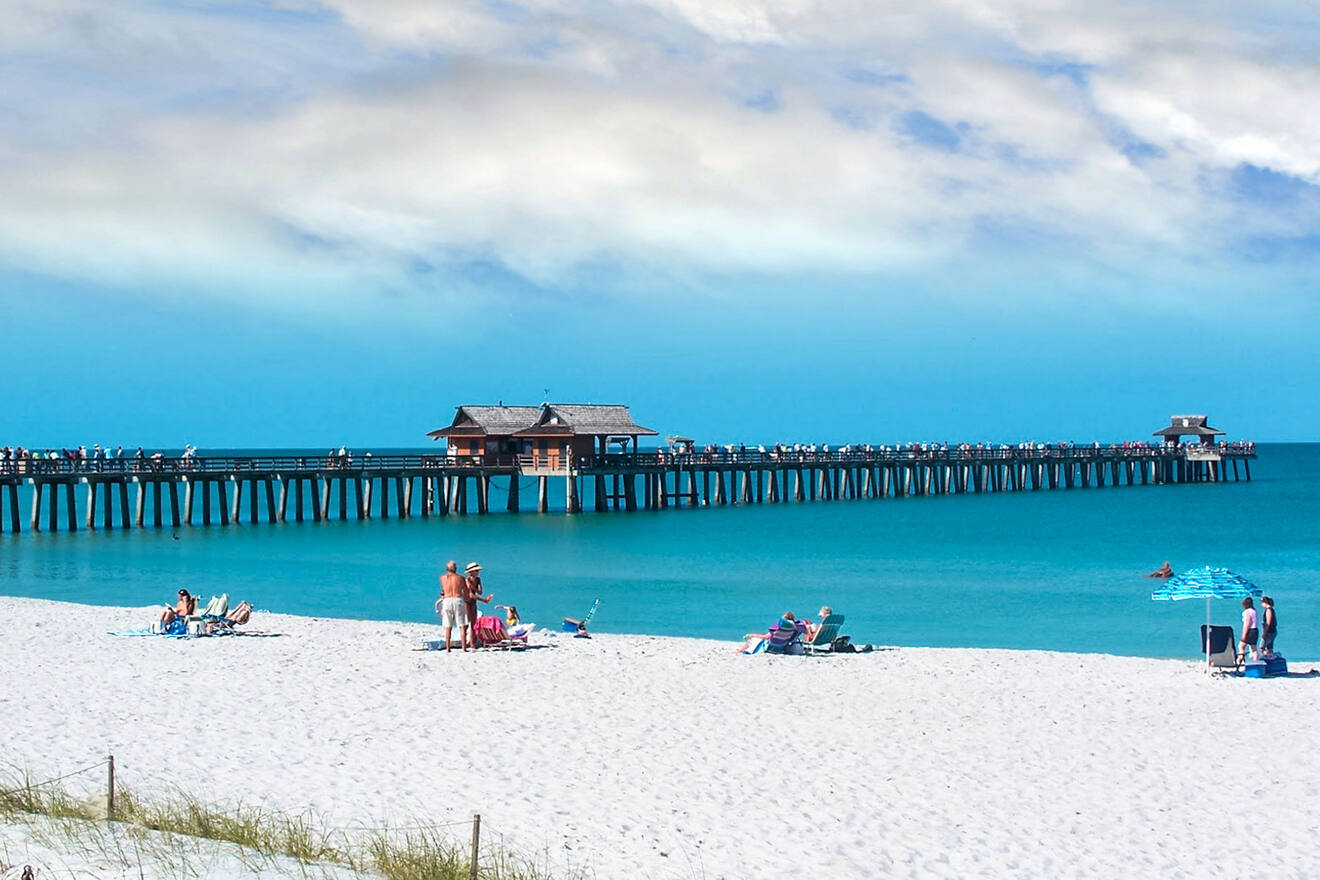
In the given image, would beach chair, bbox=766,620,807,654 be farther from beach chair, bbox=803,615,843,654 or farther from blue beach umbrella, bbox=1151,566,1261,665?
blue beach umbrella, bbox=1151,566,1261,665

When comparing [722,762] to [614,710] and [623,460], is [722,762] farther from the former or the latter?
[623,460]

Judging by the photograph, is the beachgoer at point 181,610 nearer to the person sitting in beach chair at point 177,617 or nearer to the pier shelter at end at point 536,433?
the person sitting in beach chair at point 177,617

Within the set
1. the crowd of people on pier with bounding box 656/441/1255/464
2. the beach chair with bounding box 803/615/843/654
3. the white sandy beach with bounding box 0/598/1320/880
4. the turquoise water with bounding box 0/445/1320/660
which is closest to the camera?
the white sandy beach with bounding box 0/598/1320/880

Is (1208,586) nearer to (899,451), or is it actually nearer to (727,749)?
(727,749)

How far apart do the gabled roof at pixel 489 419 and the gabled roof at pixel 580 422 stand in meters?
0.55

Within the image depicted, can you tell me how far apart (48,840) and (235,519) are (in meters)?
39.7

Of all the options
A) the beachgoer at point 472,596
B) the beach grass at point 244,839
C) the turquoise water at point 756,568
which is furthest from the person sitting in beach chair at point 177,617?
the beach grass at point 244,839

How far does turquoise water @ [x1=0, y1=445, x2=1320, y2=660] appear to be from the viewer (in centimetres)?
2248

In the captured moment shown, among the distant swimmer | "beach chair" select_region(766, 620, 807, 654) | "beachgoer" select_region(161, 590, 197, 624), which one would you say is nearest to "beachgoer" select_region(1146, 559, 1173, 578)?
the distant swimmer

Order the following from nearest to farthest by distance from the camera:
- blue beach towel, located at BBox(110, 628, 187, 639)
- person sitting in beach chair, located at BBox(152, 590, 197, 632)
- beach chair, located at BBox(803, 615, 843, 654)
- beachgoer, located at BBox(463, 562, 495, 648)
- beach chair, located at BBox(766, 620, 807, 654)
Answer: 1. beachgoer, located at BBox(463, 562, 495, 648)
2. beach chair, located at BBox(766, 620, 807, 654)
3. beach chair, located at BBox(803, 615, 843, 654)
4. blue beach towel, located at BBox(110, 628, 187, 639)
5. person sitting in beach chair, located at BBox(152, 590, 197, 632)

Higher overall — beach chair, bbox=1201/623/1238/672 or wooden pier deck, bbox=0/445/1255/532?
wooden pier deck, bbox=0/445/1255/532

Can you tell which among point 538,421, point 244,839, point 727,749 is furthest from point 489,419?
point 244,839

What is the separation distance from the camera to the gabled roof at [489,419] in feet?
A: 164

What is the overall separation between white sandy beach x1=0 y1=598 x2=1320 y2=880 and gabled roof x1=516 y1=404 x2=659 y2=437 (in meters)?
32.4
